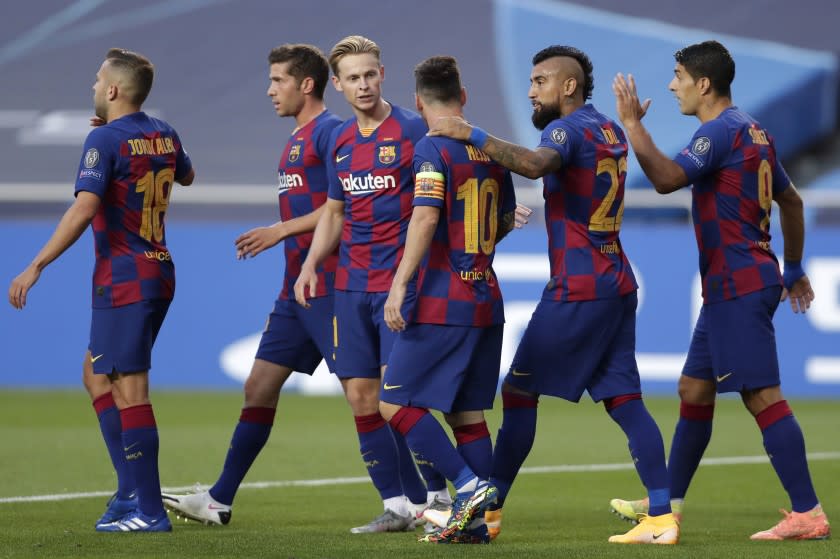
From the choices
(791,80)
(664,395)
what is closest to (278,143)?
(791,80)

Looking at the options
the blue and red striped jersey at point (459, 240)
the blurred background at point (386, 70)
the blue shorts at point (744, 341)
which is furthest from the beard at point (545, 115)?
the blurred background at point (386, 70)

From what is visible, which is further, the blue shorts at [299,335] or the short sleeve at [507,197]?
the blue shorts at [299,335]

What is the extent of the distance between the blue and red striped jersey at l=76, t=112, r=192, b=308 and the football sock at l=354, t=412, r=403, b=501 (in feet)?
3.52

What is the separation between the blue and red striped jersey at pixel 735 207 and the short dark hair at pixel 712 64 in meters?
0.13

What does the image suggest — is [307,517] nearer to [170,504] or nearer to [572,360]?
[170,504]

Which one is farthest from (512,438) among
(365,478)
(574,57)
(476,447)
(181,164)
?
(365,478)

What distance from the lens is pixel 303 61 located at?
21.8ft

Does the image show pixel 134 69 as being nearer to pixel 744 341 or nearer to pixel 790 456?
pixel 744 341

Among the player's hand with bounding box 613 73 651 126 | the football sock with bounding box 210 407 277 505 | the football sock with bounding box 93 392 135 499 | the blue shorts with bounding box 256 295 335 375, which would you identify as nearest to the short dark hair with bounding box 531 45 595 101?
the player's hand with bounding box 613 73 651 126

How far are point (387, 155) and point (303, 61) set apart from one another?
848mm

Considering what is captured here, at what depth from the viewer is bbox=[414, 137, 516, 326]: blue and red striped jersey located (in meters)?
5.55

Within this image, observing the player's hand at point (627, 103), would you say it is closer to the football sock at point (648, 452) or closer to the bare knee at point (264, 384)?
the football sock at point (648, 452)

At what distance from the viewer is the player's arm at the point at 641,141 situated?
556 centimetres

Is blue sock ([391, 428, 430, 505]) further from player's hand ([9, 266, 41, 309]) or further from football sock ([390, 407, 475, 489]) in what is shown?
player's hand ([9, 266, 41, 309])
